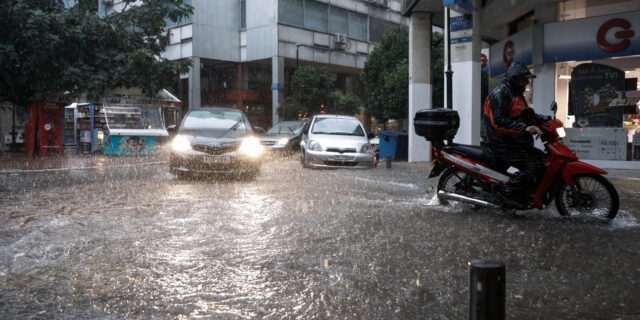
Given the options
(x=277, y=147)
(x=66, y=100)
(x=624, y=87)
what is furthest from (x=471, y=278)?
(x=66, y=100)

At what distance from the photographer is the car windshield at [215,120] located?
1207 centimetres

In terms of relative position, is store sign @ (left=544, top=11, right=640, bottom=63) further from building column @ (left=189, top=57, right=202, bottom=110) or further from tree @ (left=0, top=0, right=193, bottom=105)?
building column @ (left=189, top=57, right=202, bottom=110)

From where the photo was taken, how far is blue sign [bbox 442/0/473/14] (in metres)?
13.0

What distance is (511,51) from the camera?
16859mm

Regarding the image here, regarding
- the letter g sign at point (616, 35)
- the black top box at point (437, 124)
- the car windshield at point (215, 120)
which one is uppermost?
the letter g sign at point (616, 35)

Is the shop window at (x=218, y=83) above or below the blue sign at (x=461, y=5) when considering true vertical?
above

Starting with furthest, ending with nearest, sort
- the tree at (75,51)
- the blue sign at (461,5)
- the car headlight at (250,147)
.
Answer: the tree at (75,51) < the blue sign at (461,5) < the car headlight at (250,147)

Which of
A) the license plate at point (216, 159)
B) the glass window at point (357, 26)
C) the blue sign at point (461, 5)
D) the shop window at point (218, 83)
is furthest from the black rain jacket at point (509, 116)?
the glass window at point (357, 26)

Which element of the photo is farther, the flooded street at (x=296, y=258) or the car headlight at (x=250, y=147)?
the car headlight at (x=250, y=147)

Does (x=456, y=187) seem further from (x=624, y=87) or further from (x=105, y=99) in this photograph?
(x=105, y=99)

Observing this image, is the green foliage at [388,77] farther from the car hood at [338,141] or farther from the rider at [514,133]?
the rider at [514,133]

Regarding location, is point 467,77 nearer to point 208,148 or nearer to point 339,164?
point 339,164

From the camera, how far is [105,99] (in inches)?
891

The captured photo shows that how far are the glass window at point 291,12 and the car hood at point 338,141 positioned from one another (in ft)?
89.8
